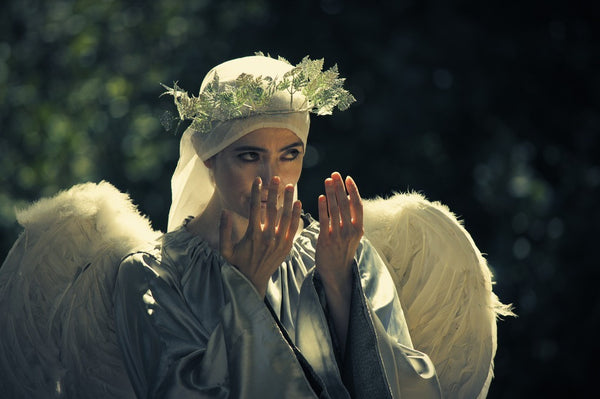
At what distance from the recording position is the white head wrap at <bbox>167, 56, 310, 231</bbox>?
216 centimetres

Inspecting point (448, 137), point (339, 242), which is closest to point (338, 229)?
point (339, 242)

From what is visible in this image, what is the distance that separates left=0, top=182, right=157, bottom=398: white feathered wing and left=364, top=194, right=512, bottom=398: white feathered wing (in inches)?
29.3

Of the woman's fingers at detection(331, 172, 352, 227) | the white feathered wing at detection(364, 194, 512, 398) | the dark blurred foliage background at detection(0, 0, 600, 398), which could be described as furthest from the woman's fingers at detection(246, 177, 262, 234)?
the dark blurred foliage background at detection(0, 0, 600, 398)

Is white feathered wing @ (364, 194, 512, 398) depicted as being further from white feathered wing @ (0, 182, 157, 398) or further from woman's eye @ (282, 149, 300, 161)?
white feathered wing @ (0, 182, 157, 398)

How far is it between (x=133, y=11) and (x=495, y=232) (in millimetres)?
3348

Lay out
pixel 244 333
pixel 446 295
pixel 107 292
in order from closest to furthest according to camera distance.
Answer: pixel 244 333
pixel 107 292
pixel 446 295

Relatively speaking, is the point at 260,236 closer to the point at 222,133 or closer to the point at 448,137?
the point at 222,133

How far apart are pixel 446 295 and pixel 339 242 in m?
0.53

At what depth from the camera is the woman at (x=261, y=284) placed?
6.33 feet

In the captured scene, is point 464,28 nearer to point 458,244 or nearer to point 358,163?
point 358,163

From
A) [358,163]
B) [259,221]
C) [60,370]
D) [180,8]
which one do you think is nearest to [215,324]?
[259,221]

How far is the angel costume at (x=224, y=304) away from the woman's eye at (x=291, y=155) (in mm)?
41

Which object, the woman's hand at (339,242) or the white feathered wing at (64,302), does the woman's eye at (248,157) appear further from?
the white feathered wing at (64,302)

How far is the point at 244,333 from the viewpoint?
1.91 metres
